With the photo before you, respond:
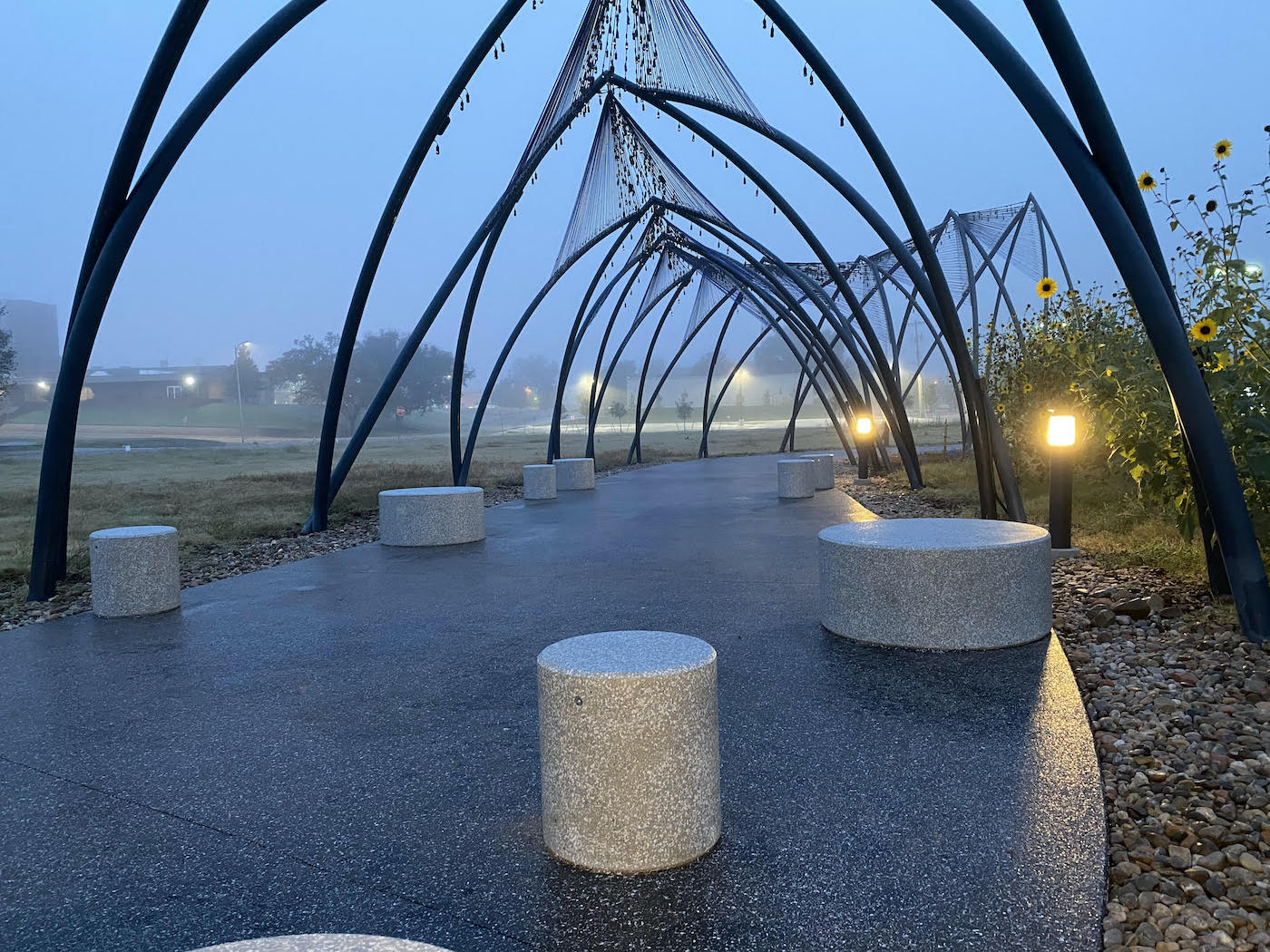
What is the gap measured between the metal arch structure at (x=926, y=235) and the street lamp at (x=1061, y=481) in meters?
2.13

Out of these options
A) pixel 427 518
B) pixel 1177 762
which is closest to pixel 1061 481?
pixel 1177 762

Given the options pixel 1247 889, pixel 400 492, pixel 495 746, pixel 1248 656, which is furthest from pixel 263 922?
pixel 400 492

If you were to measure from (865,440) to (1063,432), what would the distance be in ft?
42.4

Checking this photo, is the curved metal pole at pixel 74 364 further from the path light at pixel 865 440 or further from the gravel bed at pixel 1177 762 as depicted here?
the path light at pixel 865 440

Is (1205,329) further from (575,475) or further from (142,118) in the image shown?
(575,475)

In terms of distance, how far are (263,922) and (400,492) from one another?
8.98 metres

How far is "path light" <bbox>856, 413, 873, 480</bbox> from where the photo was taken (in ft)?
67.5

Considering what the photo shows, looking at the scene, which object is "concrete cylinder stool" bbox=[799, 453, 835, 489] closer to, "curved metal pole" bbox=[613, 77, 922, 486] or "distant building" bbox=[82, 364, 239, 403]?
"curved metal pole" bbox=[613, 77, 922, 486]

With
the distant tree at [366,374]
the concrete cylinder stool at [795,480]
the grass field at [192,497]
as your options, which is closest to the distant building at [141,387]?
the distant tree at [366,374]

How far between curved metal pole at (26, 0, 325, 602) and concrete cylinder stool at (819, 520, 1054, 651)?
750cm

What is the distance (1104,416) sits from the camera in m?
7.59

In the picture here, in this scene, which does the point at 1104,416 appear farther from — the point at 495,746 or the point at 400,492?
the point at 400,492

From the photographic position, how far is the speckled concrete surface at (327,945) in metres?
1.68

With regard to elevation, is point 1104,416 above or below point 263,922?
above
